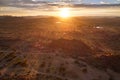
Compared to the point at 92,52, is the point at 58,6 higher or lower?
lower

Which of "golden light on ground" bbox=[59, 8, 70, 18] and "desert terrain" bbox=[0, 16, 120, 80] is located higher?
"desert terrain" bbox=[0, 16, 120, 80]

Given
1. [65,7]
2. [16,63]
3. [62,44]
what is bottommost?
[65,7]

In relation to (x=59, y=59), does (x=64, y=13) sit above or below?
below

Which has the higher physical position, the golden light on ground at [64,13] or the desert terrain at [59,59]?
the desert terrain at [59,59]

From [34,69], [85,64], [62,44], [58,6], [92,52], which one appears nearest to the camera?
[34,69]

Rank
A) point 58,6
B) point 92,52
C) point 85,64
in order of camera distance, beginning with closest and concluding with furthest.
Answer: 1. point 85,64
2. point 92,52
3. point 58,6

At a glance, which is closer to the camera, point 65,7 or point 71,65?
point 71,65

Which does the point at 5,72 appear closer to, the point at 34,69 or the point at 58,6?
the point at 34,69

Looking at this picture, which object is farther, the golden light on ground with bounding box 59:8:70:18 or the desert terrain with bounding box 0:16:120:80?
the golden light on ground with bounding box 59:8:70:18

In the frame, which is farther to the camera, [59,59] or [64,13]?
[64,13]

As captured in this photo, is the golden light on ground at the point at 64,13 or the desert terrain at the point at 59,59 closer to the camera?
the desert terrain at the point at 59,59

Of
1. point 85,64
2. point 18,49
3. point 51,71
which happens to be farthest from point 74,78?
point 18,49
